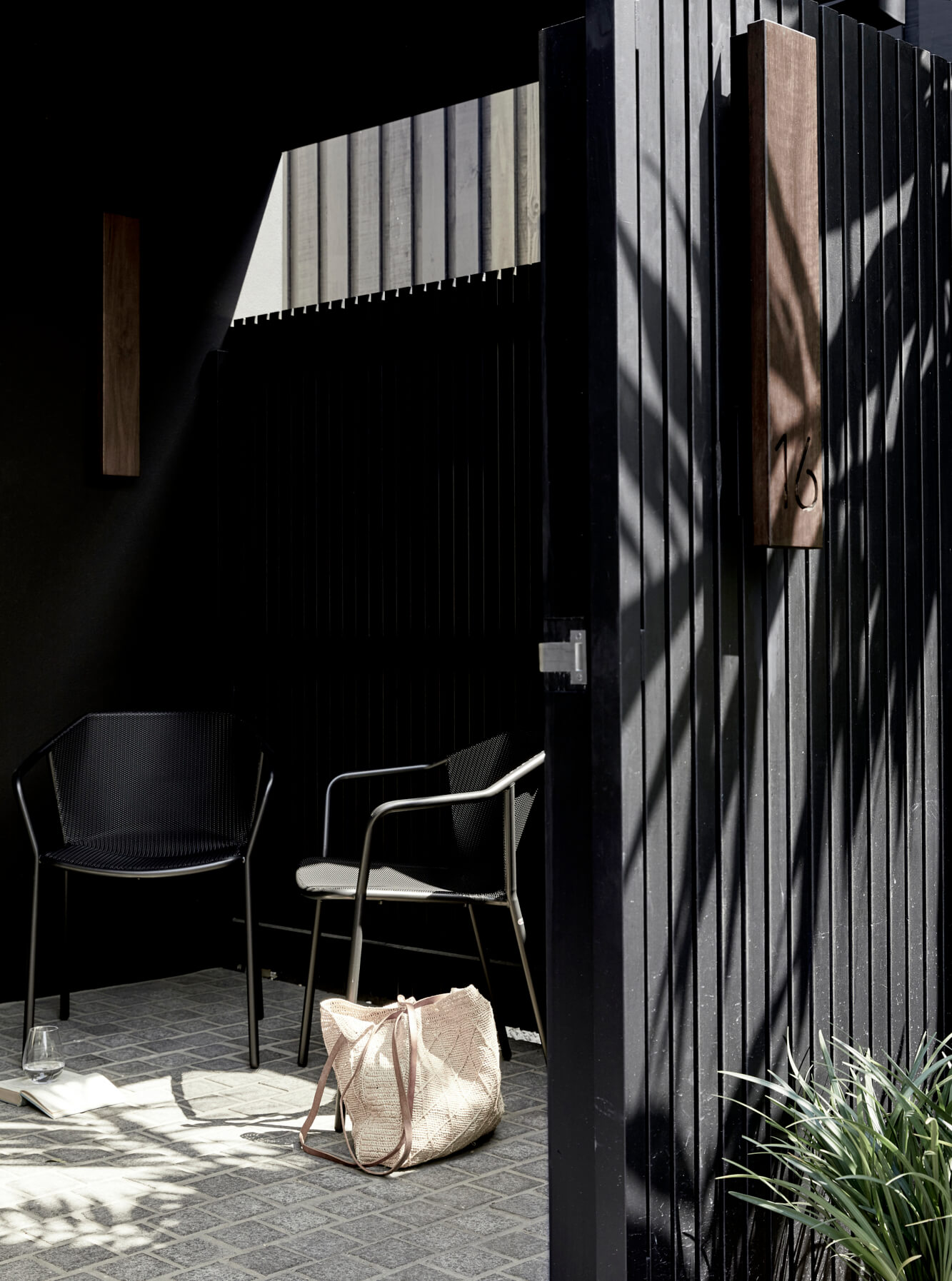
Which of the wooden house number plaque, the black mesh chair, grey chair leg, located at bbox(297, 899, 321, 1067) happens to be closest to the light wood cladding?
the black mesh chair

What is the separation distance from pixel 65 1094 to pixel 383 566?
6.21 ft

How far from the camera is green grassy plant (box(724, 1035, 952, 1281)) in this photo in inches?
84.0

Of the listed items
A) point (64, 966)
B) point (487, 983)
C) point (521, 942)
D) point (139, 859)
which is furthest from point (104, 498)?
point (521, 942)

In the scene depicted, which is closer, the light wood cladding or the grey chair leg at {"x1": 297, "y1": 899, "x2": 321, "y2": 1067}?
the grey chair leg at {"x1": 297, "y1": 899, "x2": 321, "y2": 1067}

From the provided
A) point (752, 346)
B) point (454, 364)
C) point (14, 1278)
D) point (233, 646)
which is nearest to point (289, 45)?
point (454, 364)

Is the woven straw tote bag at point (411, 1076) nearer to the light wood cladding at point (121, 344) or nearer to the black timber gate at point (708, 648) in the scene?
the black timber gate at point (708, 648)

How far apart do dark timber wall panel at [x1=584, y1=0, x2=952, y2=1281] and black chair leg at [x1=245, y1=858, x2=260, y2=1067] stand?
194 centimetres

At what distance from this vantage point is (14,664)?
4898 mm

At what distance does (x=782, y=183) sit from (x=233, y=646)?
11.1 feet

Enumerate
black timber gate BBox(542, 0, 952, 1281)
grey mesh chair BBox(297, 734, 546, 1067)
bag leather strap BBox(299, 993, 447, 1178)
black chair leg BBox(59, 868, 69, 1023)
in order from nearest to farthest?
black timber gate BBox(542, 0, 952, 1281) < bag leather strap BBox(299, 993, 447, 1178) < grey mesh chair BBox(297, 734, 546, 1067) < black chair leg BBox(59, 868, 69, 1023)

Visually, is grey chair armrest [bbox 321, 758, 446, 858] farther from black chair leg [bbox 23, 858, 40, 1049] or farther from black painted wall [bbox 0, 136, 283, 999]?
black painted wall [bbox 0, 136, 283, 999]

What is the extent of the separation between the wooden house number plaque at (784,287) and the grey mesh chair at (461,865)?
5.05ft

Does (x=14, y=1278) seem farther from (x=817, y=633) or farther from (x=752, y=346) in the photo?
(x=752, y=346)

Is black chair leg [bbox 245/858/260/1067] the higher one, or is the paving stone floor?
black chair leg [bbox 245/858/260/1067]
